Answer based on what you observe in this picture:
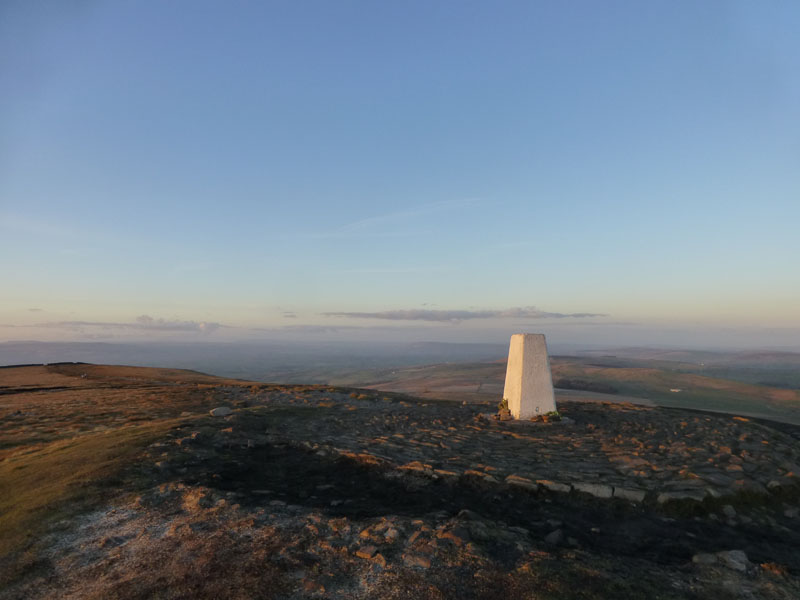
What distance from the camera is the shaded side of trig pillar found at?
688 inches

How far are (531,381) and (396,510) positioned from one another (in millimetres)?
11376

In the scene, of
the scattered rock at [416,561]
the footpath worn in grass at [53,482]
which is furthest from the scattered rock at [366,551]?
the footpath worn in grass at [53,482]

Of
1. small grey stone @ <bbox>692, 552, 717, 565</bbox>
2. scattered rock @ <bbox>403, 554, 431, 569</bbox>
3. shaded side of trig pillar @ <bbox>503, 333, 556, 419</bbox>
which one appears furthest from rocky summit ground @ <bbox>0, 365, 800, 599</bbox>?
shaded side of trig pillar @ <bbox>503, 333, 556, 419</bbox>

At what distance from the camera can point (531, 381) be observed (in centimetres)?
1762

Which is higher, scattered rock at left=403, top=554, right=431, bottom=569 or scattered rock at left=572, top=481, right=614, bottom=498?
scattered rock at left=403, top=554, right=431, bottom=569

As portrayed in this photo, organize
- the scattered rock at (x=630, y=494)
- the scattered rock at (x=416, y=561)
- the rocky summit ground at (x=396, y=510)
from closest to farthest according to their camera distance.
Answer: the rocky summit ground at (x=396, y=510) < the scattered rock at (x=416, y=561) < the scattered rock at (x=630, y=494)

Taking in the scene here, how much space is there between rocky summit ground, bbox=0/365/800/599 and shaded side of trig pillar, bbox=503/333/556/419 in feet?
5.56

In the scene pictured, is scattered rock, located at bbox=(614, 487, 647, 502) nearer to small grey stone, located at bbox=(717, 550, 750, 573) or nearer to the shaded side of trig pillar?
small grey stone, located at bbox=(717, 550, 750, 573)

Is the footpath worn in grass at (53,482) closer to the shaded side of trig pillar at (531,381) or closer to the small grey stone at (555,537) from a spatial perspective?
the small grey stone at (555,537)

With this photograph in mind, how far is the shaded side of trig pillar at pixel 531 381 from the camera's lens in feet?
57.4

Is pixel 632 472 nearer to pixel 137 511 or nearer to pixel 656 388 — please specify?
pixel 137 511

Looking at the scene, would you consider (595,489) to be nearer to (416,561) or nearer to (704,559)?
(704,559)

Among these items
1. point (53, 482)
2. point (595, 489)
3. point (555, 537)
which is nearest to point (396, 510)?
point (555, 537)

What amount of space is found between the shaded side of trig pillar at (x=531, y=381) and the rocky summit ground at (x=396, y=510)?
1.69 metres
